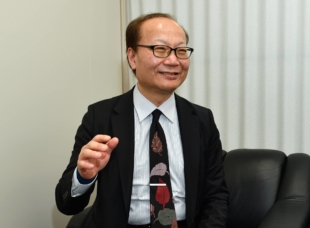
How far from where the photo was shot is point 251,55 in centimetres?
247

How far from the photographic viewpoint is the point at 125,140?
1.60m

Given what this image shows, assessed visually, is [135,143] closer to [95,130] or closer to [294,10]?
[95,130]

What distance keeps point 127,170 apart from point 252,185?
2.30 feet

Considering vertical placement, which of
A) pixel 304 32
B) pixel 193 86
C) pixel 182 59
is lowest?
pixel 193 86

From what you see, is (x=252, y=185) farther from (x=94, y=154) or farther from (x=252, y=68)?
(x=94, y=154)

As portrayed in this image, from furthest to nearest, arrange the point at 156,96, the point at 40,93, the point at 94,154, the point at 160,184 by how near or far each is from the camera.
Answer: the point at 40,93 → the point at 156,96 → the point at 160,184 → the point at 94,154

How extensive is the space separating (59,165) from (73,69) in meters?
0.52

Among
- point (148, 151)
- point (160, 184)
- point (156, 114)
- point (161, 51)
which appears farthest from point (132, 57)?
point (160, 184)

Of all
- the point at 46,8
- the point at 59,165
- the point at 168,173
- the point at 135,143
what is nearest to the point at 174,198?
the point at 168,173

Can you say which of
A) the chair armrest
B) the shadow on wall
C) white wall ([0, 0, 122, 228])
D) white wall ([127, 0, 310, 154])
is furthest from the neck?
white wall ([127, 0, 310, 154])

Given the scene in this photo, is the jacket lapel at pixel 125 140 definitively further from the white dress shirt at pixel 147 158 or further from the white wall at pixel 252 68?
the white wall at pixel 252 68

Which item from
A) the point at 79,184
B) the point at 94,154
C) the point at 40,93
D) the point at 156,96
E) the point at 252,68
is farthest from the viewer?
the point at 252,68

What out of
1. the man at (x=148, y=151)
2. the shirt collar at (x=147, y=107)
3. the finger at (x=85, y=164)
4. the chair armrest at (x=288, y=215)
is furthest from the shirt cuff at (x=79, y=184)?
the chair armrest at (x=288, y=215)

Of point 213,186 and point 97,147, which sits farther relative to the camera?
point 213,186
